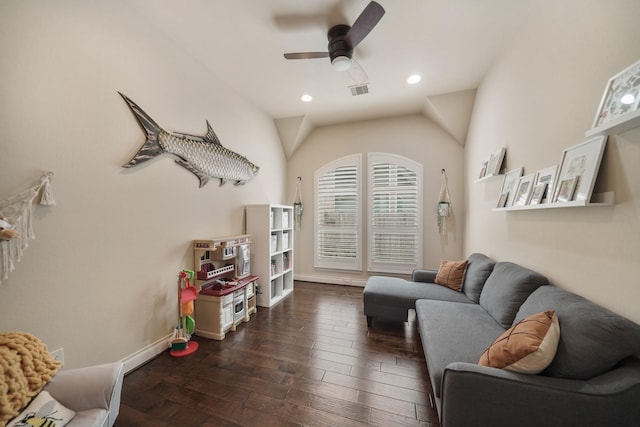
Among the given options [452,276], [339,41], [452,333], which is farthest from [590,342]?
[339,41]

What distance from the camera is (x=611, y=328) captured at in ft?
3.33

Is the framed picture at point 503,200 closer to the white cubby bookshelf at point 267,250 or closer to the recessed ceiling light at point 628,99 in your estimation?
the recessed ceiling light at point 628,99

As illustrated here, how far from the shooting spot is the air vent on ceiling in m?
3.03

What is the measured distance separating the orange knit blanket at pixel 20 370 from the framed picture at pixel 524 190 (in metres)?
3.36

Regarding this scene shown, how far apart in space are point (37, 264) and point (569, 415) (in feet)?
9.80

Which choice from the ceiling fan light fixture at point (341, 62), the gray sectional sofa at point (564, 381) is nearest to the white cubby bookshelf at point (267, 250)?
the ceiling fan light fixture at point (341, 62)

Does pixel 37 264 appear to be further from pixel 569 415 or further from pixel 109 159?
pixel 569 415

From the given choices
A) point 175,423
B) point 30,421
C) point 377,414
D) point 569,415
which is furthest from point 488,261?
point 30,421

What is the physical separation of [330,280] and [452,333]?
9.49 feet

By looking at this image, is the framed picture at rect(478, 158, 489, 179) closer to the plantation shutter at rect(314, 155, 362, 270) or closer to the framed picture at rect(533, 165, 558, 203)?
the framed picture at rect(533, 165, 558, 203)

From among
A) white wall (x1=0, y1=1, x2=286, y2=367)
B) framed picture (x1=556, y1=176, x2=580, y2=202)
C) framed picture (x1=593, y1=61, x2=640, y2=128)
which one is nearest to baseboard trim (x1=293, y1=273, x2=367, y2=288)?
white wall (x1=0, y1=1, x2=286, y2=367)

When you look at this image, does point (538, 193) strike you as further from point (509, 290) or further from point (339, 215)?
point (339, 215)

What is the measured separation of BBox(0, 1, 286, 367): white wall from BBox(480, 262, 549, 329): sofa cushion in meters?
3.04

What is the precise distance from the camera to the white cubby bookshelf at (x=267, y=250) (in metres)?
3.33
